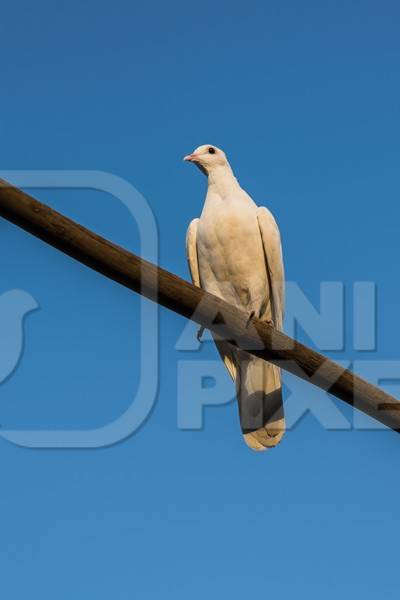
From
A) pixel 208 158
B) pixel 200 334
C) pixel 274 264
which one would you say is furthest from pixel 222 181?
pixel 200 334

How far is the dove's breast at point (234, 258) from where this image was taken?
9164 millimetres

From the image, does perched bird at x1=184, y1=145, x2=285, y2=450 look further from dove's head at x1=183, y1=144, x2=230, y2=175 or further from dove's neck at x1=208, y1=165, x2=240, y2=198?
dove's head at x1=183, y1=144, x2=230, y2=175

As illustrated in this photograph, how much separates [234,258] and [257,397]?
50.9 inches

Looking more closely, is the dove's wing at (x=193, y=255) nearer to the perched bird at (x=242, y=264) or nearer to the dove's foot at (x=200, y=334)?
the perched bird at (x=242, y=264)

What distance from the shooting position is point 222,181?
10102 millimetres

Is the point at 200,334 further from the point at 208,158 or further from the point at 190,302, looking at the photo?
the point at 190,302

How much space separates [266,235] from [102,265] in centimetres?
582

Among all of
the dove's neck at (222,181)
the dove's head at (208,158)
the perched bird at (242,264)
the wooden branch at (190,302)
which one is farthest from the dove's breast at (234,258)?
the wooden branch at (190,302)

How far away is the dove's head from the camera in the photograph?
34.3 ft

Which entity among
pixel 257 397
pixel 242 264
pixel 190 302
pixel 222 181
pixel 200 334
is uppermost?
pixel 222 181

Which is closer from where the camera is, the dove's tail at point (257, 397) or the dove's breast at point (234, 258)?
the dove's tail at point (257, 397)

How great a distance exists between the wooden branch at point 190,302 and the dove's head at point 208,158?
6.37 meters

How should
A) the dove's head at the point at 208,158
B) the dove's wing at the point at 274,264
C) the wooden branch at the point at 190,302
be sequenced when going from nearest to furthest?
the wooden branch at the point at 190,302 → the dove's wing at the point at 274,264 → the dove's head at the point at 208,158

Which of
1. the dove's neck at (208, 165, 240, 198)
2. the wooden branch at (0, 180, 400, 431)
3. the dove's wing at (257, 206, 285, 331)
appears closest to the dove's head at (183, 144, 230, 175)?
the dove's neck at (208, 165, 240, 198)
